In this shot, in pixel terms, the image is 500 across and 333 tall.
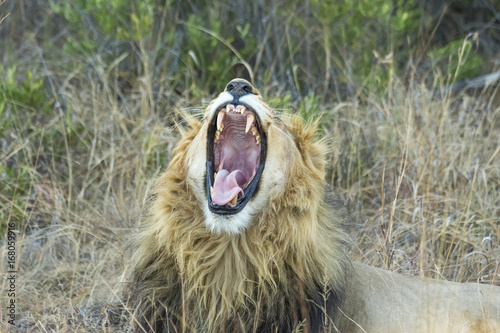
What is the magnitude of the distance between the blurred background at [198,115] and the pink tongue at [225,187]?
0.29 meters

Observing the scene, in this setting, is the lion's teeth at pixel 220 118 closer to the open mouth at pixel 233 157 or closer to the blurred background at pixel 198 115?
the open mouth at pixel 233 157

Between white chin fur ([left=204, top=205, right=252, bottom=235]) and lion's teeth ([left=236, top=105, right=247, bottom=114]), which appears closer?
white chin fur ([left=204, top=205, right=252, bottom=235])

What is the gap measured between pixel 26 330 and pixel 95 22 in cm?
347

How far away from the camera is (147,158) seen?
4.81 meters

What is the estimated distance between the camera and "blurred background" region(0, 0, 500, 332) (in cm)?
400

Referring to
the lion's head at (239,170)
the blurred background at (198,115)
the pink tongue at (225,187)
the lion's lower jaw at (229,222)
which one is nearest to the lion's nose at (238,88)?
the lion's head at (239,170)

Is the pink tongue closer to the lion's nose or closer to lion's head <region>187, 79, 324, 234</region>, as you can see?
lion's head <region>187, 79, 324, 234</region>

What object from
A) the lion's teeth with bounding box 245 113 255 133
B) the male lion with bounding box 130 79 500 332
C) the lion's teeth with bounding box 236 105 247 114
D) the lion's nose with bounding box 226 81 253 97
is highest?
the lion's nose with bounding box 226 81 253 97

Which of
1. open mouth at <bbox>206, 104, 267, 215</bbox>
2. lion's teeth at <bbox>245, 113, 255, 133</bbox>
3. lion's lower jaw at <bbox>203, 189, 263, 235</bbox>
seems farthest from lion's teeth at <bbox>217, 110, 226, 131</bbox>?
lion's lower jaw at <bbox>203, 189, 263, 235</bbox>

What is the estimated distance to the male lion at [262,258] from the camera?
2818 millimetres

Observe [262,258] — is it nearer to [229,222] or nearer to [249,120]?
[229,222]

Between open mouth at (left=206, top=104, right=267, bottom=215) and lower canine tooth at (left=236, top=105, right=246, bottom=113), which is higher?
lower canine tooth at (left=236, top=105, right=246, bottom=113)

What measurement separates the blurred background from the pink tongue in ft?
0.96

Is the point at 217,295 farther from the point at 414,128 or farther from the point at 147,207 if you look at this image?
the point at 414,128
